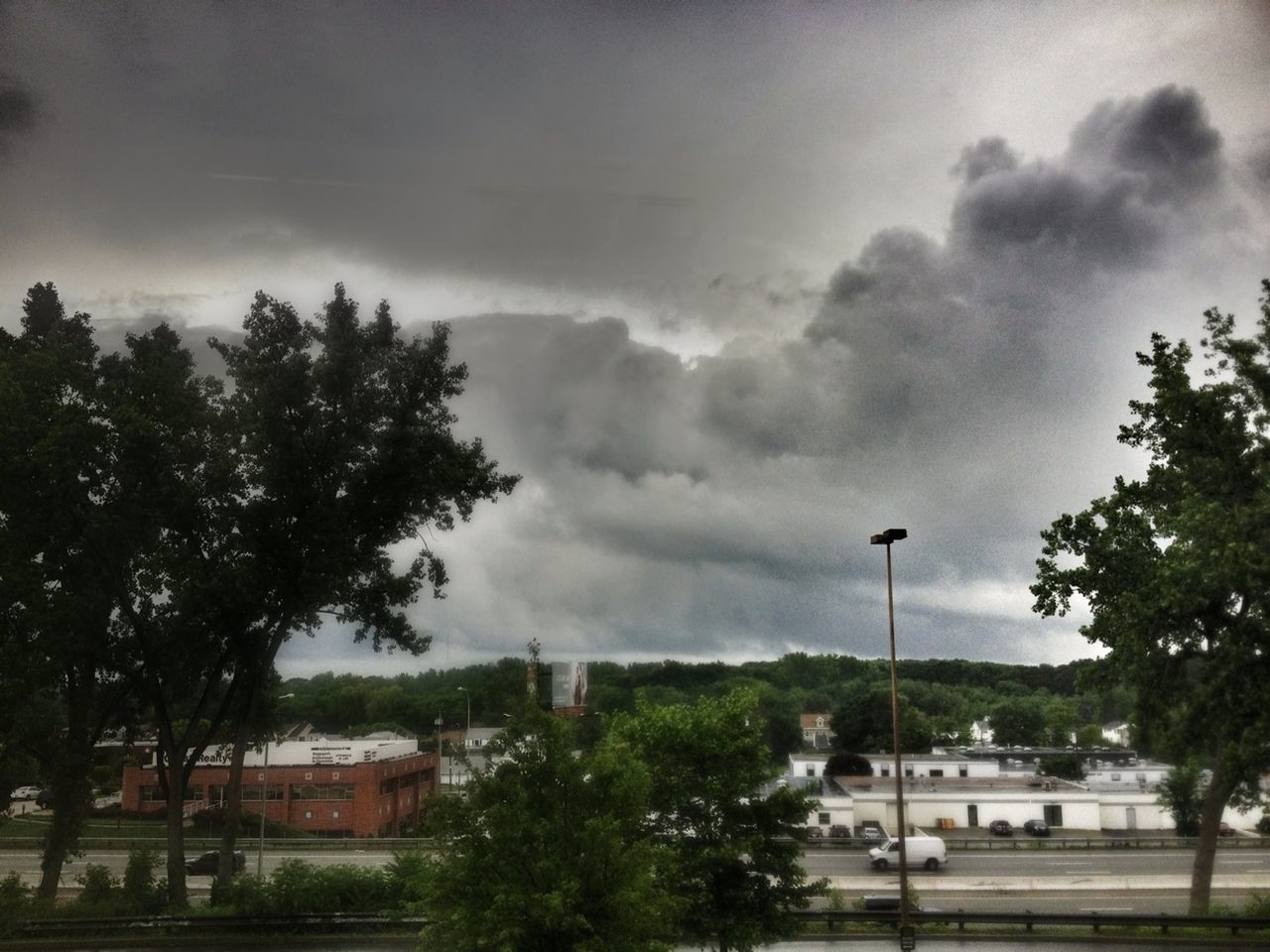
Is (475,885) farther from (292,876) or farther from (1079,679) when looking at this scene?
(1079,679)

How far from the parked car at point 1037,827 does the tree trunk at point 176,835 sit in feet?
131

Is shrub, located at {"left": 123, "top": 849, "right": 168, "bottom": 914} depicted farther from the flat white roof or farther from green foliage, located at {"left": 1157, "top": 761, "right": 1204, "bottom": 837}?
green foliage, located at {"left": 1157, "top": 761, "right": 1204, "bottom": 837}

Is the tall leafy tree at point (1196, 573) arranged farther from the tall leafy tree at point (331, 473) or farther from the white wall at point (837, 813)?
the white wall at point (837, 813)

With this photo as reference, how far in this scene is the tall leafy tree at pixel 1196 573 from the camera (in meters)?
22.8

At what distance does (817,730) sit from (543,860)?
84.3 m

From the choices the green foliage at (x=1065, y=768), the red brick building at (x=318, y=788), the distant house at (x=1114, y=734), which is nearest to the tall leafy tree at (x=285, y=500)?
the red brick building at (x=318, y=788)

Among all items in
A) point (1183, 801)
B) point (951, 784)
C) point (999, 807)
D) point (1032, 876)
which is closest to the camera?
point (1032, 876)

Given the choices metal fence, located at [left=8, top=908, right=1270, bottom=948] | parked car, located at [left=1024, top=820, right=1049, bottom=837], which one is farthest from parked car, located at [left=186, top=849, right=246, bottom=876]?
parked car, located at [left=1024, top=820, right=1049, bottom=837]

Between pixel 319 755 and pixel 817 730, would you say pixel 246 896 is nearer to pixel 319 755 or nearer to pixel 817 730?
pixel 319 755

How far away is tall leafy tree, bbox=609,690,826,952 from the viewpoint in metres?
17.6

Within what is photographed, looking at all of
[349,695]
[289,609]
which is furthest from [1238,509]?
[349,695]

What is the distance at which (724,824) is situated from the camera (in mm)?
17875

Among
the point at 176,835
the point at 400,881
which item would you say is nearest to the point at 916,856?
the point at 400,881

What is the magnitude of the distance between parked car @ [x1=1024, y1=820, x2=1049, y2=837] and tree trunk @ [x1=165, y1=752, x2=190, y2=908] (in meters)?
39.8
